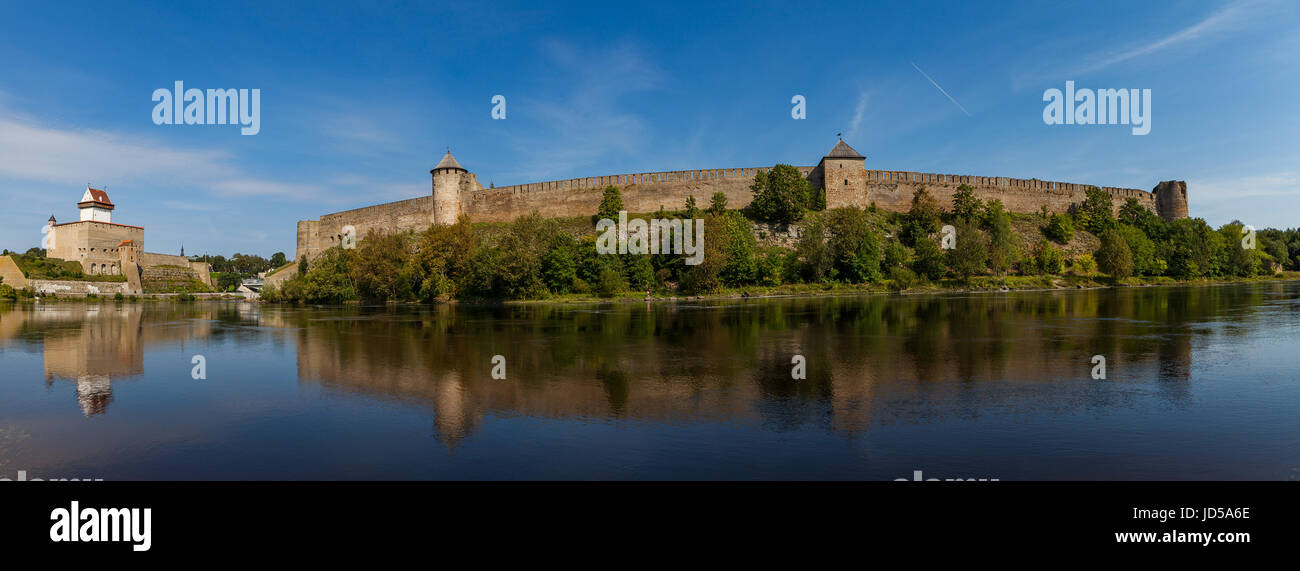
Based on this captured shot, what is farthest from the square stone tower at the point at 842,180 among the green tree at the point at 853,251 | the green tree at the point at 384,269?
the green tree at the point at 384,269

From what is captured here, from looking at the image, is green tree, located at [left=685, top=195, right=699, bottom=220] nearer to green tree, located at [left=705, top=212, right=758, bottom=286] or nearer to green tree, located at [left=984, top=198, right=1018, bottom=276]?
green tree, located at [left=705, top=212, right=758, bottom=286]

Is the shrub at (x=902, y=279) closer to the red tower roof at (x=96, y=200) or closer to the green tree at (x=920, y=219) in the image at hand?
the green tree at (x=920, y=219)

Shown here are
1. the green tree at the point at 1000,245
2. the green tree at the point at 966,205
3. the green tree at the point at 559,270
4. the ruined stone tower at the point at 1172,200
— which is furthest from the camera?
the ruined stone tower at the point at 1172,200

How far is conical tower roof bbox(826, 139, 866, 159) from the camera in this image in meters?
51.8

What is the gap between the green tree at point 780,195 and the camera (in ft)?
162

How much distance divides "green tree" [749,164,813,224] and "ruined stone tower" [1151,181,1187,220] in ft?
139

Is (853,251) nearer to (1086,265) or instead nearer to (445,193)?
(1086,265)

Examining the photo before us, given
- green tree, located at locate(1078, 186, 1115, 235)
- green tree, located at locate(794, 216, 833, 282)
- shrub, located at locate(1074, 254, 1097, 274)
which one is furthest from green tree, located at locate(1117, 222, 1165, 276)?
green tree, located at locate(794, 216, 833, 282)

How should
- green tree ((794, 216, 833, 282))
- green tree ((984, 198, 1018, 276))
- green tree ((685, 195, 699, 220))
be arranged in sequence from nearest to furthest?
green tree ((794, 216, 833, 282))
green tree ((984, 198, 1018, 276))
green tree ((685, 195, 699, 220))

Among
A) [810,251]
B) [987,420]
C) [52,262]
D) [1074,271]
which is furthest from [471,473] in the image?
[52,262]

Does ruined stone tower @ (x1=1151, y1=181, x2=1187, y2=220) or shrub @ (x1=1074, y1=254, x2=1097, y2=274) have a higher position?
ruined stone tower @ (x1=1151, y1=181, x2=1187, y2=220)

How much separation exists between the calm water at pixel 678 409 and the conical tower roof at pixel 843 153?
130ft
